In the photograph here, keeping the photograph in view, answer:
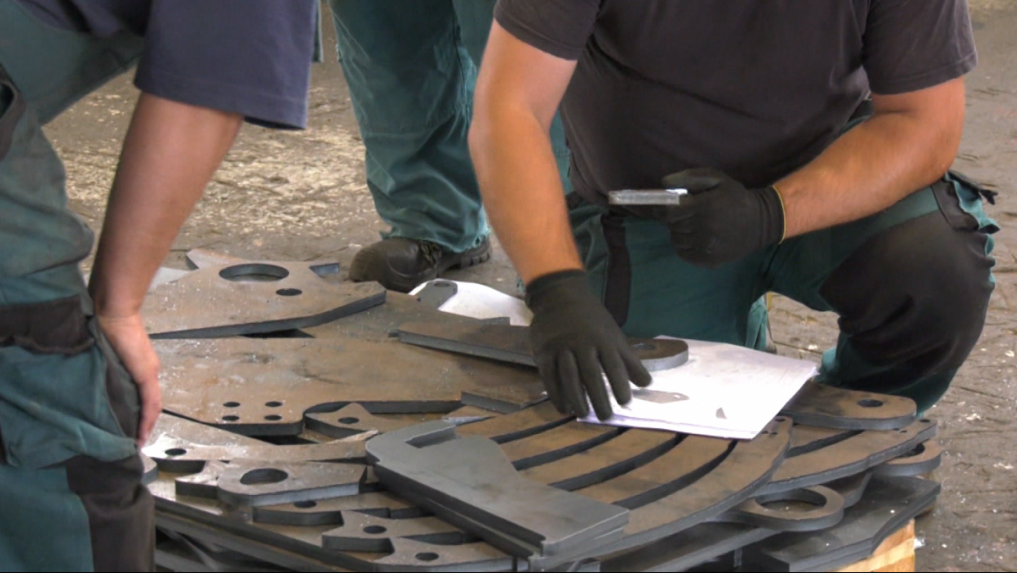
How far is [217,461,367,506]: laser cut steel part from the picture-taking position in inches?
55.9

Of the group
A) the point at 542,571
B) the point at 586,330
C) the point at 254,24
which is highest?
the point at 254,24

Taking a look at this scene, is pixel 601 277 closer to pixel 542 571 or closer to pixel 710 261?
pixel 710 261

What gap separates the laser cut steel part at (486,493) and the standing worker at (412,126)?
3.98ft

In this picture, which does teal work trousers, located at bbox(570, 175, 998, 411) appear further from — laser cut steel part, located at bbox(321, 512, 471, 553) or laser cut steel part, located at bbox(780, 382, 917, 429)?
laser cut steel part, located at bbox(321, 512, 471, 553)

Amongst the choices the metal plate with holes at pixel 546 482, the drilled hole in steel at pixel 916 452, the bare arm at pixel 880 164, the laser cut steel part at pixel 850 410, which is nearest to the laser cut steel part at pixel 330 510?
the metal plate with holes at pixel 546 482

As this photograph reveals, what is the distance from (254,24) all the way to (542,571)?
24.3 inches

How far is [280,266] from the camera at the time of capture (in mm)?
2346

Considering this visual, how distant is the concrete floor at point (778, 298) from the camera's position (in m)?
1.90

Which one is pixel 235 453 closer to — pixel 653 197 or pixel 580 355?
pixel 580 355

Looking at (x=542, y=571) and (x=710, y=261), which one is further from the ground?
(x=710, y=261)

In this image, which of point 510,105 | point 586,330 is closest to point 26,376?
point 586,330

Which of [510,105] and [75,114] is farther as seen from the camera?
[75,114]

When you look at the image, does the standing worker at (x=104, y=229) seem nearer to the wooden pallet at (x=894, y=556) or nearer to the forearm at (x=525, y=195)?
the forearm at (x=525, y=195)

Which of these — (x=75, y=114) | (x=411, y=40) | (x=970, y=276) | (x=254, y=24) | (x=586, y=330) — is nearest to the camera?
(x=254, y=24)
